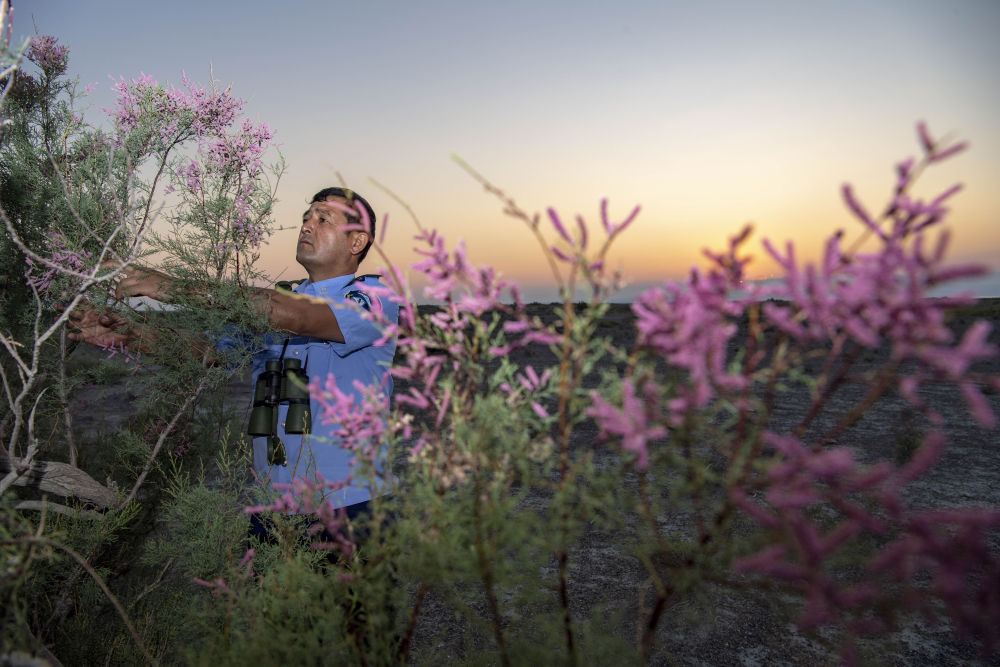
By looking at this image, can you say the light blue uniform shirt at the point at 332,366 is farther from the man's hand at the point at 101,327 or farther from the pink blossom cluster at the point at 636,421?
the pink blossom cluster at the point at 636,421

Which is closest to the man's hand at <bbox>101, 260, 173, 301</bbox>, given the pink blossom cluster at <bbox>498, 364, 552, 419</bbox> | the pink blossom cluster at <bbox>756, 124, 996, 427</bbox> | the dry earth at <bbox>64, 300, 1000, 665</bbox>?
the dry earth at <bbox>64, 300, 1000, 665</bbox>

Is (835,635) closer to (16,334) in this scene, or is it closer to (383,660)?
(383,660)

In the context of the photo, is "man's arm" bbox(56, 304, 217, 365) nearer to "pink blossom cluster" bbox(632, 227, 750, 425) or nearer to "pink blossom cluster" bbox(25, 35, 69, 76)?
"pink blossom cluster" bbox(25, 35, 69, 76)

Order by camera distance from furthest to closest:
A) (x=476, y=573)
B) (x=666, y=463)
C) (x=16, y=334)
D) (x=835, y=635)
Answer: (x=835, y=635) → (x=16, y=334) → (x=476, y=573) → (x=666, y=463)

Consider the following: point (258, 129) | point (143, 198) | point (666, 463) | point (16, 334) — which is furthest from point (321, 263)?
point (666, 463)

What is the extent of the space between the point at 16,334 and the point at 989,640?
518 centimetres

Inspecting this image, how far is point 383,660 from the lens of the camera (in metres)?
1.39

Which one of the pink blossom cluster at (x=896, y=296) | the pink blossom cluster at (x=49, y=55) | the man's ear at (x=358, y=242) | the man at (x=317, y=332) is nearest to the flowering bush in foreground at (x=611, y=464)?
the pink blossom cluster at (x=896, y=296)

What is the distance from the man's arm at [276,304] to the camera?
9.07 ft

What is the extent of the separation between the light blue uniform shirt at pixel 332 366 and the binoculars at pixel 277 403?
72 millimetres

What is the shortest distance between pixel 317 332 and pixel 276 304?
0.24 meters

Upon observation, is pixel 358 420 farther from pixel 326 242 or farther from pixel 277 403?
pixel 326 242

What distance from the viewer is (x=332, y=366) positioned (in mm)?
3289

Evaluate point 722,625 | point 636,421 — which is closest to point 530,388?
point 636,421
